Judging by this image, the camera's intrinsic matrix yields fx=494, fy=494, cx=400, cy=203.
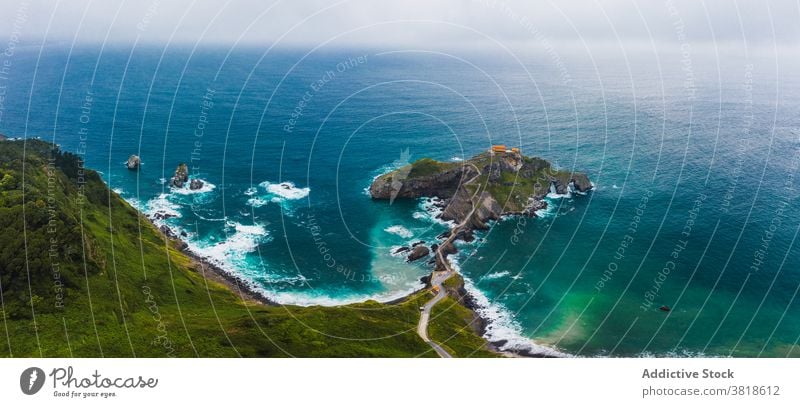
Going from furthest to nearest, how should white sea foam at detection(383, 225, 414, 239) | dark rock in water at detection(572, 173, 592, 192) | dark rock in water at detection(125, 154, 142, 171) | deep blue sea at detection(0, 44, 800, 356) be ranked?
dark rock in water at detection(125, 154, 142, 171)
dark rock in water at detection(572, 173, 592, 192)
white sea foam at detection(383, 225, 414, 239)
deep blue sea at detection(0, 44, 800, 356)

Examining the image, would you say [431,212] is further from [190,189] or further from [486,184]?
[190,189]

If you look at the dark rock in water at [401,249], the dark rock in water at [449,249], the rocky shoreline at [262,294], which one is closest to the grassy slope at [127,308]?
the rocky shoreline at [262,294]

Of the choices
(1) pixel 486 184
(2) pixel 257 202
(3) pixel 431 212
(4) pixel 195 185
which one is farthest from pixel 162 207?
(1) pixel 486 184

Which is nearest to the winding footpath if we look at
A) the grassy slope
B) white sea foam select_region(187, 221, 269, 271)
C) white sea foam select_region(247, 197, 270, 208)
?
the grassy slope

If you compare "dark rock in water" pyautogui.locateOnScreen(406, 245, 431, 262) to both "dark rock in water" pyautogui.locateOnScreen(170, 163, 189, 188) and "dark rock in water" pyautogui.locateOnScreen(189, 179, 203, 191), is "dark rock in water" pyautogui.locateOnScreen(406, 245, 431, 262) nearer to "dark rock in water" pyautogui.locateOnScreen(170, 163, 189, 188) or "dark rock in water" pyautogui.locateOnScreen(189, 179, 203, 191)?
"dark rock in water" pyautogui.locateOnScreen(189, 179, 203, 191)

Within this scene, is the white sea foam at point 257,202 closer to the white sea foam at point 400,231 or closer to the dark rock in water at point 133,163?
the white sea foam at point 400,231

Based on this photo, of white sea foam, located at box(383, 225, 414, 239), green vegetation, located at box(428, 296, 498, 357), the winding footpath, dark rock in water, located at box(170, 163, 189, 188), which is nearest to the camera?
the winding footpath

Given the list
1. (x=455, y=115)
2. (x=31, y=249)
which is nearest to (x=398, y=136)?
(x=455, y=115)
